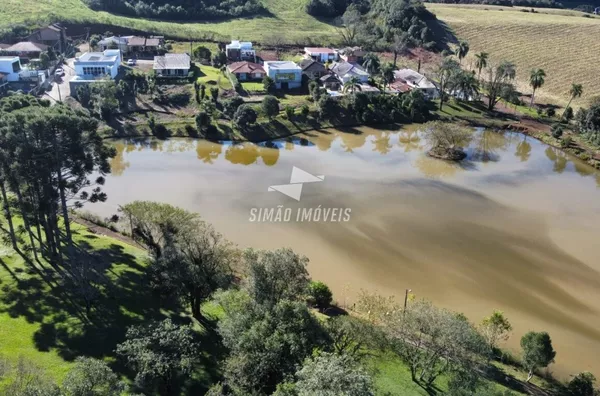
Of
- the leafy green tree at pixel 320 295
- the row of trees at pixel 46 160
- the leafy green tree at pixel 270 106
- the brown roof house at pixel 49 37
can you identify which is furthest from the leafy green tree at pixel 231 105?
the brown roof house at pixel 49 37

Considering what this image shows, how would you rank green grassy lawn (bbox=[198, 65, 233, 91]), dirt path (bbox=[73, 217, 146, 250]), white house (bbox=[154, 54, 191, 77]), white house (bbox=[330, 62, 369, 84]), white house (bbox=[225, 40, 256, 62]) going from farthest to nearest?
white house (bbox=[225, 40, 256, 62]) < white house (bbox=[330, 62, 369, 84]) < white house (bbox=[154, 54, 191, 77]) < green grassy lawn (bbox=[198, 65, 233, 91]) < dirt path (bbox=[73, 217, 146, 250])

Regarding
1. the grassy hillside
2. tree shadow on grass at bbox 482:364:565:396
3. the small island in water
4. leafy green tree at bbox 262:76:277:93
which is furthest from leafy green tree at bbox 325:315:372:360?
the grassy hillside

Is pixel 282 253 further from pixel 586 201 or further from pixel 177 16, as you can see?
pixel 177 16

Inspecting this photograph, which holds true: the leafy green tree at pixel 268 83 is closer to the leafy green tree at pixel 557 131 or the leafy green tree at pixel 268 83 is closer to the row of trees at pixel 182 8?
the leafy green tree at pixel 557 131

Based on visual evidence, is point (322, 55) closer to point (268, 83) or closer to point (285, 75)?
point (285, 75)

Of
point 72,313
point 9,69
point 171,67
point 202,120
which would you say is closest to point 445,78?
point 202,120

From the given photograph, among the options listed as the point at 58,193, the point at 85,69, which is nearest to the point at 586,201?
the point at 58,193

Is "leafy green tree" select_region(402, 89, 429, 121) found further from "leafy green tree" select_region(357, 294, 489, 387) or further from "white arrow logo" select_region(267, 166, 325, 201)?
"leafy green tree" select_region(357, 294, 489, 387)
